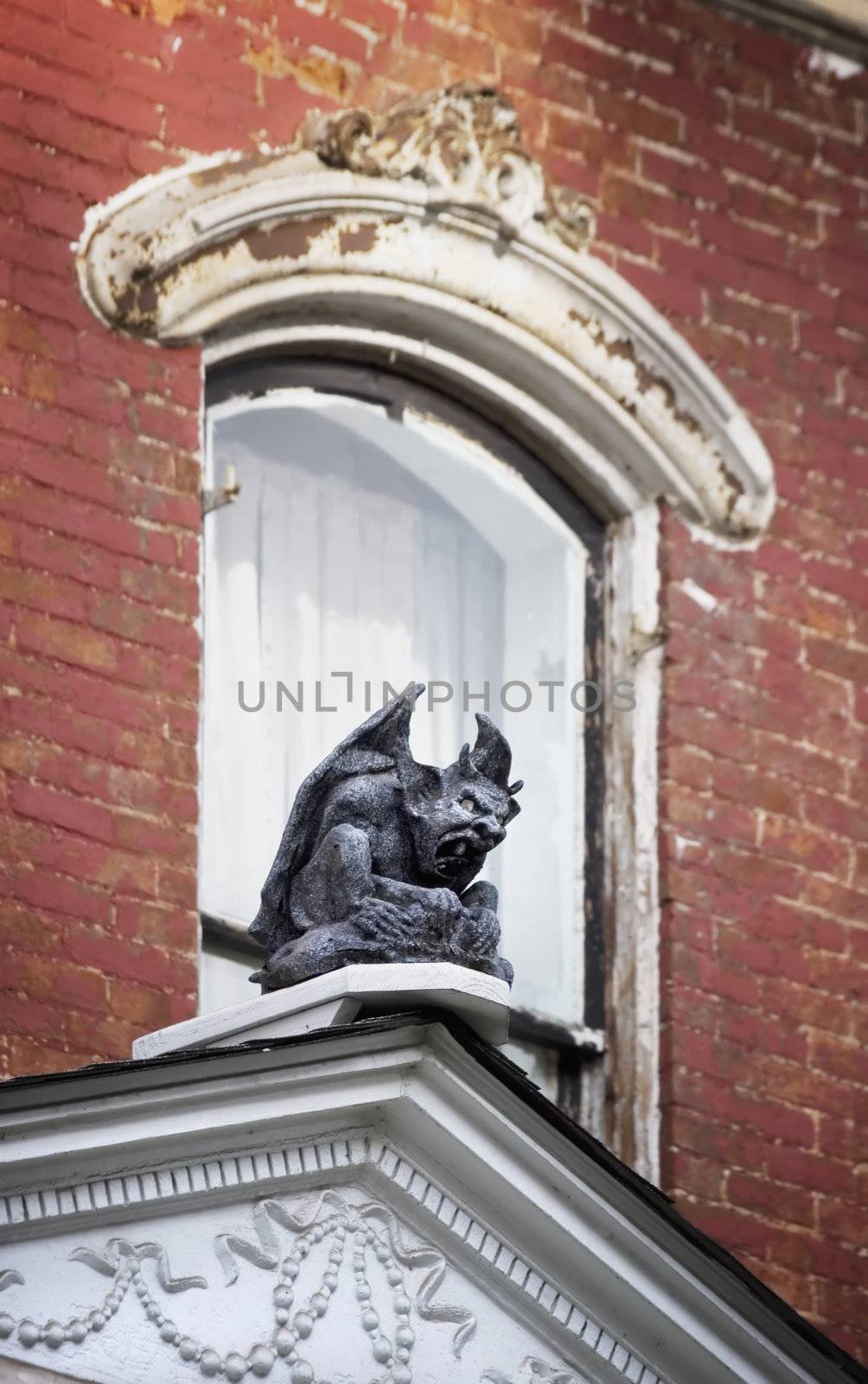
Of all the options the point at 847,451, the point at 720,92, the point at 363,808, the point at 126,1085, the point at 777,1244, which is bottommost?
the point at 777,1244

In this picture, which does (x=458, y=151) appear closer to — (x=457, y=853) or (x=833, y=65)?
(x=833, y=65)

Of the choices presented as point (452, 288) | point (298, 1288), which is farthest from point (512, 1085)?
point (452, 288)

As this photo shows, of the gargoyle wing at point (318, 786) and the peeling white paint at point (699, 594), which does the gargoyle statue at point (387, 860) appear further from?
the peeling white paint at point (699, 594)

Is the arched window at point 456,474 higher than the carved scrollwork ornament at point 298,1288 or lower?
higher

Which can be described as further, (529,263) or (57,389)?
(529,263)

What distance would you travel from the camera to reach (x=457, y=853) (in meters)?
7.45

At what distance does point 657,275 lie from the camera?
10.6 m

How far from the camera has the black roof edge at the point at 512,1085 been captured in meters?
6.58

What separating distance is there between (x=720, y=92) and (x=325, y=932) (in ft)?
15.0

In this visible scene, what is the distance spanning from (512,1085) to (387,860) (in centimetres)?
74

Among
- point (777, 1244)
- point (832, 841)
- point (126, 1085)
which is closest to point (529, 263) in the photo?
point (832, 841)

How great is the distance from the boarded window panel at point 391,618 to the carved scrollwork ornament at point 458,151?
0.68 m

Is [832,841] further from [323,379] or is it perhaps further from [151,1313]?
[151,1313]

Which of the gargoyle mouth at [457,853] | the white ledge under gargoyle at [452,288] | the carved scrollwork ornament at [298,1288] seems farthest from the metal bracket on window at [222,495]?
the carved scrollwork ornament at [298,1288]
